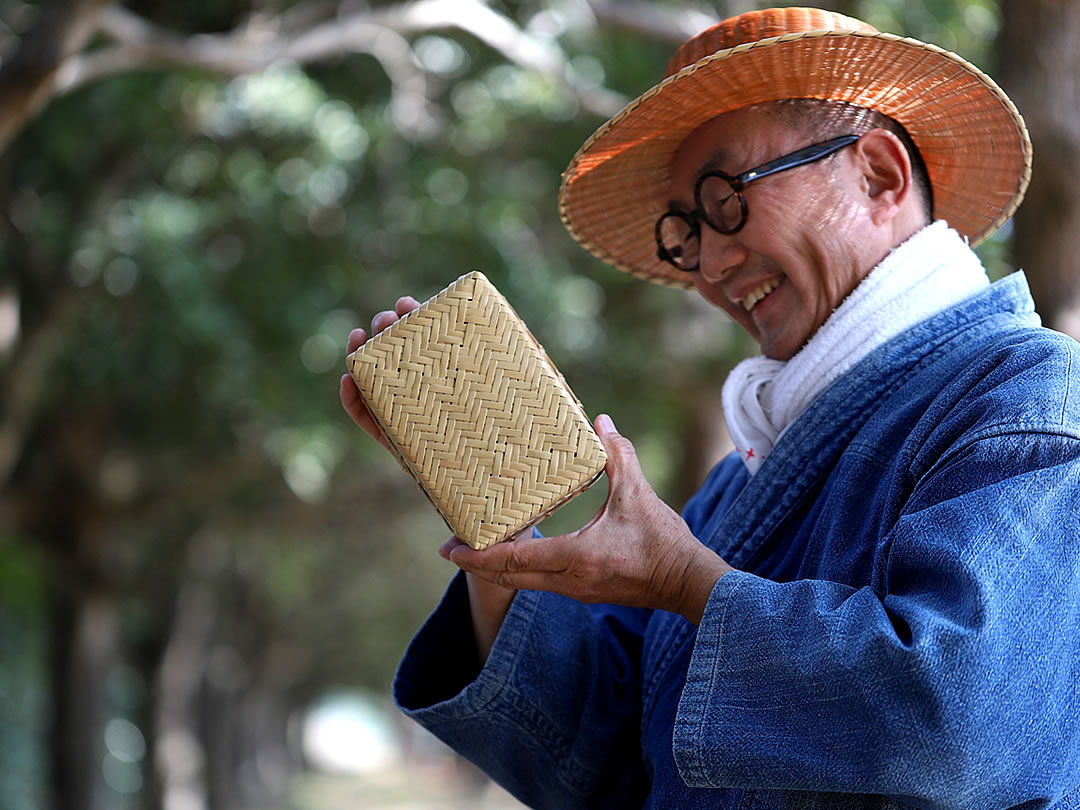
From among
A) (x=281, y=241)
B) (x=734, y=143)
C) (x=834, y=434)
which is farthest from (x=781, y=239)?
(x=281, y=241)

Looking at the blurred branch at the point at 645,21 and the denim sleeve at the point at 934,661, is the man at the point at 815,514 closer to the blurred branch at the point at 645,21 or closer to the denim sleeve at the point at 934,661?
the denim sleeve at the point at 934,661

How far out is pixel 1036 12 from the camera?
12.8 ft

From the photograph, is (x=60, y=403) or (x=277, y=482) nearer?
(x=60, y=403)

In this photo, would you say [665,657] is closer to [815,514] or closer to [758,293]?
[815,514]

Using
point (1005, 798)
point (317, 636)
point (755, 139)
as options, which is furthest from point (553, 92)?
point (317, 636)

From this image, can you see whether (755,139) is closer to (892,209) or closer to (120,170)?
(892,209)

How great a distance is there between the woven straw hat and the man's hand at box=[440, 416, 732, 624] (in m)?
0.79

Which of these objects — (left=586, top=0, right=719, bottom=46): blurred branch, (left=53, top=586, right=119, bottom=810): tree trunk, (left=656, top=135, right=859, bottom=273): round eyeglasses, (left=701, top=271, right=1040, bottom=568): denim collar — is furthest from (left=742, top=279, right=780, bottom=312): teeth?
(left=53, top=586, right=119, bottom=810): tree trunk

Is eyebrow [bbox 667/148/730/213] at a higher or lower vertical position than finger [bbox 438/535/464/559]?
higher

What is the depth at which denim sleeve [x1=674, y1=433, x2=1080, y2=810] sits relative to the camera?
150 cm

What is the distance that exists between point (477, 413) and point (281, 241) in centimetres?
719

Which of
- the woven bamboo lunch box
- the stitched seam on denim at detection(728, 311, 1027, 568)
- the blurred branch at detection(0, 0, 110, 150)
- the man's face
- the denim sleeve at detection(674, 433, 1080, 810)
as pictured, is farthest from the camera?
the blurred branch at detection(0, 0, 110, 150)

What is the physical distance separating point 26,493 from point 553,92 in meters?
6.55

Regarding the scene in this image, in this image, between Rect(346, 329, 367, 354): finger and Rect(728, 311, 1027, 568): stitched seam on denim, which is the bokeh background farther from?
Rect(346, 329, 367, 354): finger
